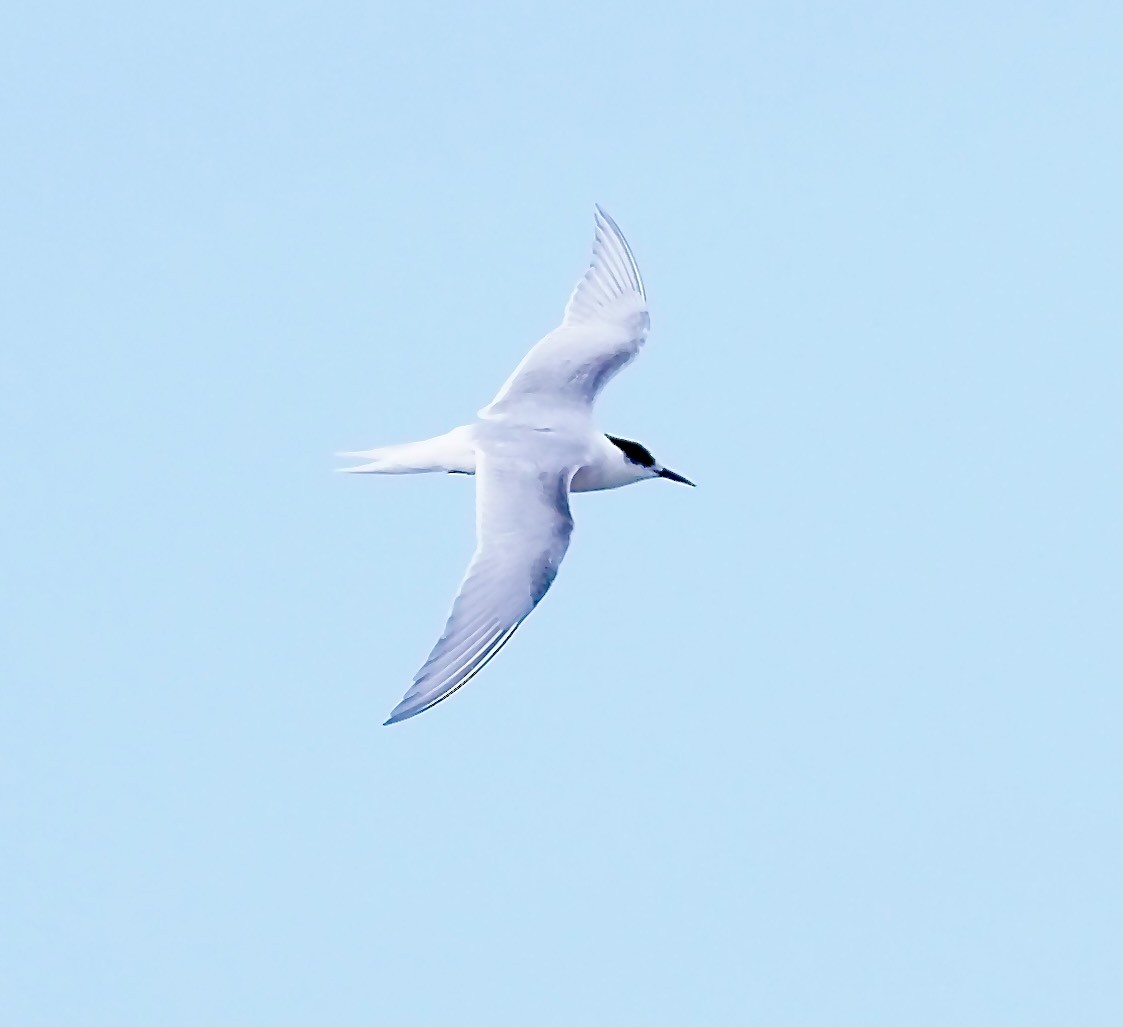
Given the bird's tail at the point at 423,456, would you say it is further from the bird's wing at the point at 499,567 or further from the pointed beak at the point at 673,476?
the pointed beak at the point at 673,476

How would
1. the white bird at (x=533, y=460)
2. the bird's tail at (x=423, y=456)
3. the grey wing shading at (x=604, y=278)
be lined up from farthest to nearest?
the grey wing shading at (x=604, y=278) → the bird's tail at (x=423, y=456) → the white bird at (x=533, y=460)

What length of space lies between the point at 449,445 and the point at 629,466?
1059 mm

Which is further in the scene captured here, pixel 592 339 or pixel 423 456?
pixel 592 339

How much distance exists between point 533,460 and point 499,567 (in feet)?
3.07

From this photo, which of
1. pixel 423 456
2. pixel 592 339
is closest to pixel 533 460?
pixel 423 456

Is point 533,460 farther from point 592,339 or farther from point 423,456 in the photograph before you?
point 592,339

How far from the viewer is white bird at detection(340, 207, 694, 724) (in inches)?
305

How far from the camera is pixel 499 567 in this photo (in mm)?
8180

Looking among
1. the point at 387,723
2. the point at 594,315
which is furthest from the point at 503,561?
the point at 594,315

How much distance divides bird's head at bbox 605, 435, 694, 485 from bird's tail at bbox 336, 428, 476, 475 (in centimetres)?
88

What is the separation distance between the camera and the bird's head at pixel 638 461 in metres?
9.74

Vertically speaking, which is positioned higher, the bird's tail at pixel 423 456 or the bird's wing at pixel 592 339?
the bird's wing at pixel 592 339

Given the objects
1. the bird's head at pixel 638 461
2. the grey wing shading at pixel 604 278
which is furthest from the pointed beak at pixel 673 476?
the grey wing shading at pixel 604 278

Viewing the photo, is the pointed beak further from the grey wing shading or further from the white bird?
the grey wing shading
